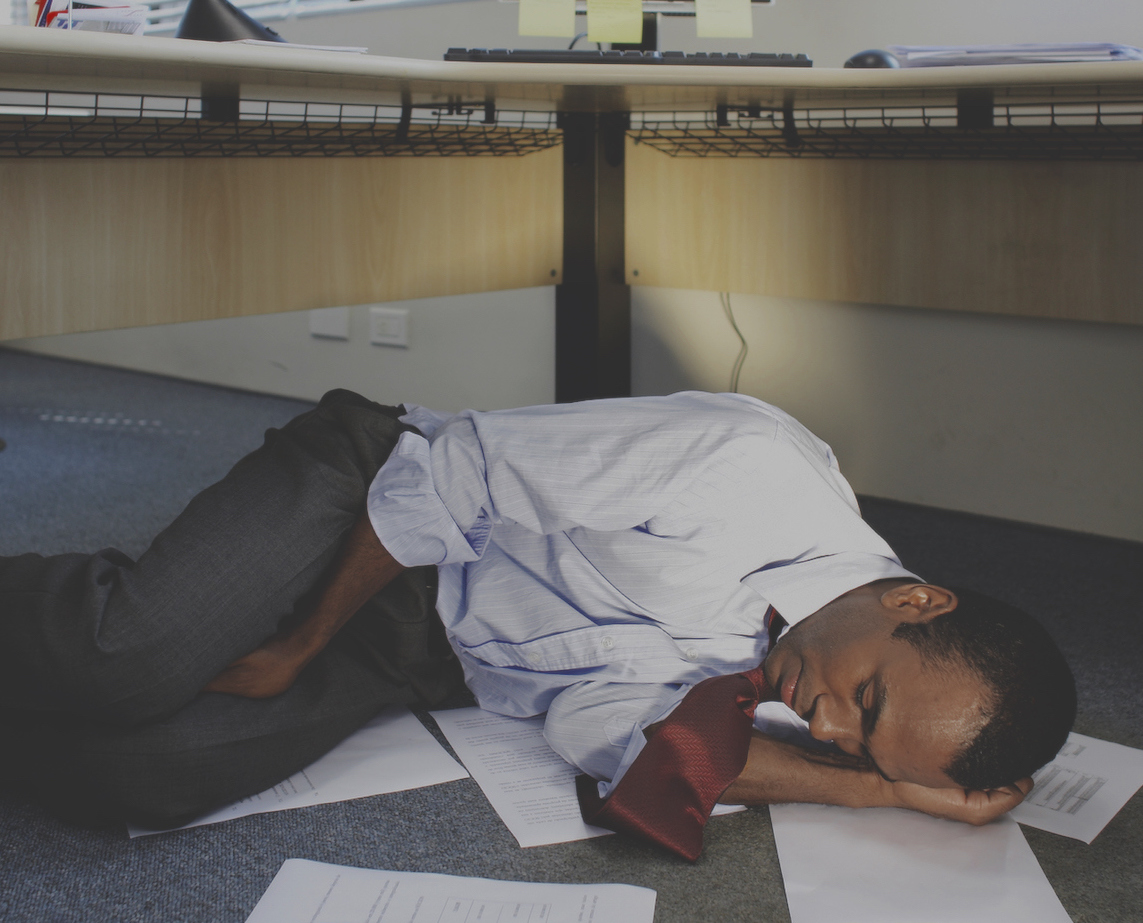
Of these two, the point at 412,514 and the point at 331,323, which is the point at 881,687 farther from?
the point at 331,323

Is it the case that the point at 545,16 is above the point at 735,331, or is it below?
above

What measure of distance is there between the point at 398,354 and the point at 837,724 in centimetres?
193

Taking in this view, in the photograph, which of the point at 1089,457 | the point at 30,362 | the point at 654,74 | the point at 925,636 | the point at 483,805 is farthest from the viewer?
the point at 30,362

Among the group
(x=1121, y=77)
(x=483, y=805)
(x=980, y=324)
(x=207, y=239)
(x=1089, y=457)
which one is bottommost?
(x=483, y=805)

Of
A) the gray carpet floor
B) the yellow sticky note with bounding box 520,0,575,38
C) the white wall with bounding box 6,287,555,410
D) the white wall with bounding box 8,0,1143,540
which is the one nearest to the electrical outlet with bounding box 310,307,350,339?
the white wall with bounding box 6,287,555,410

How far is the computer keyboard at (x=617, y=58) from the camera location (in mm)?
1287

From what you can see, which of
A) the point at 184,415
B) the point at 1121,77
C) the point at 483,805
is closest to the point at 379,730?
the point at 483,805

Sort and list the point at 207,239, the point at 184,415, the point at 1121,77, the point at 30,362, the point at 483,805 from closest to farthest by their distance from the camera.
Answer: the point at 483,805, the point at 1121,77, the point at 207,239, the point at 184,415, the point at 30,362

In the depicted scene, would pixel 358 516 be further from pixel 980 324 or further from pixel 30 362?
pixel 30 362

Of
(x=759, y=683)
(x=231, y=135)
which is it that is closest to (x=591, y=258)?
(x=231, y=135)

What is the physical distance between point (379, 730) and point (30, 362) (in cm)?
276

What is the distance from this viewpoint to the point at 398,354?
261cm

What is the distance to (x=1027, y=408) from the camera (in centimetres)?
181

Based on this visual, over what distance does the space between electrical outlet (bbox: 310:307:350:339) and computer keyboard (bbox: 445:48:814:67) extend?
1.43 metres
